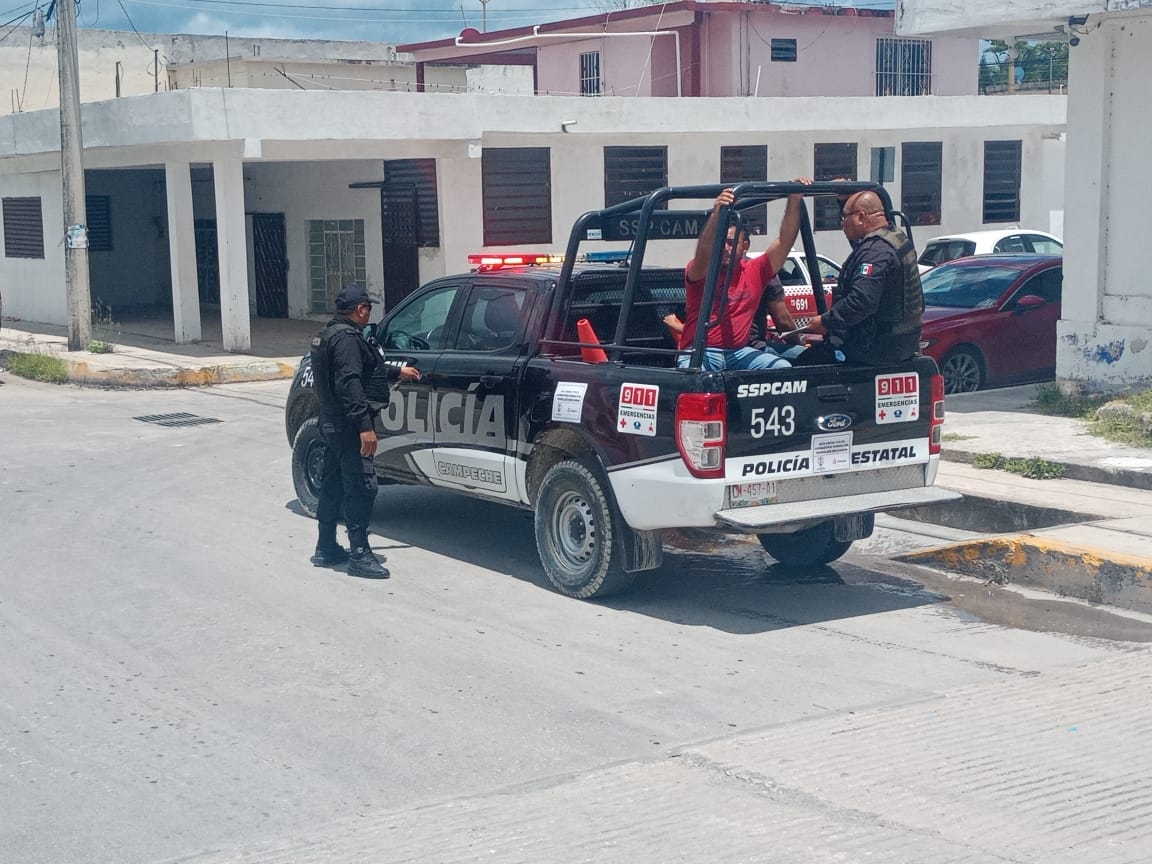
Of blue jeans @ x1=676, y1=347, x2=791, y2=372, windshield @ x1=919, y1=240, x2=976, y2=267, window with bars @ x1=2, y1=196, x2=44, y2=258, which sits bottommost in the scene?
blue jeans @ x1=676, y1=347, x2=791, y2=372

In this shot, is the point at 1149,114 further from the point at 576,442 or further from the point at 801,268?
the point at 576,442

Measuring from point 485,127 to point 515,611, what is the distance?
15228 mm

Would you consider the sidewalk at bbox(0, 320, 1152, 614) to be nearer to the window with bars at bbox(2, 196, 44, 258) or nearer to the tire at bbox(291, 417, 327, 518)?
the tire at bbox(291, 417, 327, 518)

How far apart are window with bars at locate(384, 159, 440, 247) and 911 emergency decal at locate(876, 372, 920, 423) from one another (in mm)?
15816

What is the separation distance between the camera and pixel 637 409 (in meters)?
7.43

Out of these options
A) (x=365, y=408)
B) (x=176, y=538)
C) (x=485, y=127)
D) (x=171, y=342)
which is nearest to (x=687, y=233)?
(x=365, y=408)

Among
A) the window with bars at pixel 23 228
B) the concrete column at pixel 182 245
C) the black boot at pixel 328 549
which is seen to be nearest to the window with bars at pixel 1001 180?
the concrete column at pixel 182 245

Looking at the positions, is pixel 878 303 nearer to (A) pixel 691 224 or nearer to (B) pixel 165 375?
(A) pixel 691 224

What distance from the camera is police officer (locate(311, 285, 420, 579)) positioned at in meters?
8.32

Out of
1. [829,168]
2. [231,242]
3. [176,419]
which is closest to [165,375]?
[231,242]

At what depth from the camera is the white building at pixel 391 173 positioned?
20312 mm

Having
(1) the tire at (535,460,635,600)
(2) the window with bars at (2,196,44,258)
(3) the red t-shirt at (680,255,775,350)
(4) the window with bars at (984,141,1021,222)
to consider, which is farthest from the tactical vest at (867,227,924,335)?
(4) the window with bars at (984,141,1021,222)

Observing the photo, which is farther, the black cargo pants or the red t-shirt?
the black cargo pants

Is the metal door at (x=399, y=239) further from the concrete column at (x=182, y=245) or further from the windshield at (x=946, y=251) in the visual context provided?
the windshield at (x=946, y=251)
